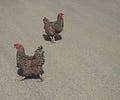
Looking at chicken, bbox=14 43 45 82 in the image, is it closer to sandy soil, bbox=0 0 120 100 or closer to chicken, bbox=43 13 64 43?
sandy soil, bbox=0 0 120 100

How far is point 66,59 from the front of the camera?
12180 millimetres

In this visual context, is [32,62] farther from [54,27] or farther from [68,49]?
[54,27]

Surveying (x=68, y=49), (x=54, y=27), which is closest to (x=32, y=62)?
(x=68, y=49)

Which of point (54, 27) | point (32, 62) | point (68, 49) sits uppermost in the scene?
point (54, 27)

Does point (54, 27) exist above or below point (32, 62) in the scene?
above

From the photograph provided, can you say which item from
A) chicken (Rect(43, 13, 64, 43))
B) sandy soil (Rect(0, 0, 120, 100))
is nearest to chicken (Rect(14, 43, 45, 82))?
sandy soil (Rect(0, 0, 120, 100))

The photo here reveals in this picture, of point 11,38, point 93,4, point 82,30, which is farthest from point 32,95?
point 93,4

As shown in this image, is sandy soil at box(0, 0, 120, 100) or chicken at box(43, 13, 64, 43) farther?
chicken at box(43, 13, 64, 43)

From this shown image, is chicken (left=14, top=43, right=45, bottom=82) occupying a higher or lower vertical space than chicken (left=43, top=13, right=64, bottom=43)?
lower

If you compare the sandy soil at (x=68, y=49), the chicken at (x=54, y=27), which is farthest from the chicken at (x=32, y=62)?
the chicken at (x=54, y=27)

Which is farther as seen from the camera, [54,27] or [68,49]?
[54,27]

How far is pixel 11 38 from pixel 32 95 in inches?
191

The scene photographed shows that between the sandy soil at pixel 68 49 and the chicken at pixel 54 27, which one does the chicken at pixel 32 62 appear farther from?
the chicken at pixel 54 27

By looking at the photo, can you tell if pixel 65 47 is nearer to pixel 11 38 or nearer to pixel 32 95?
pixel 11 38
